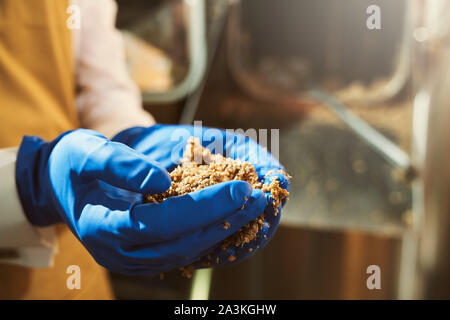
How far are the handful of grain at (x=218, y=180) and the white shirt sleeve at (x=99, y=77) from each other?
0.27 metres

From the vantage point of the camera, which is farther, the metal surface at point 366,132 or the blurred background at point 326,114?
the metal surface at point 366,132

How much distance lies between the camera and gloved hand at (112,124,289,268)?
42cm

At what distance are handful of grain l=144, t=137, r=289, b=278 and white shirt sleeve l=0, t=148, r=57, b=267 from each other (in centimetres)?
20

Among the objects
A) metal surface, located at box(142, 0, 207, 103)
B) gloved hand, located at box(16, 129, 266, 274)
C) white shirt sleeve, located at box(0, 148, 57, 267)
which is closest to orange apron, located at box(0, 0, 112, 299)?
white shirt sleeve, located at box(0, 148, 57, 267)

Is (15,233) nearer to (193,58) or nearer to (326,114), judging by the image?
(193,58)

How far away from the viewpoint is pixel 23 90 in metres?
0.55

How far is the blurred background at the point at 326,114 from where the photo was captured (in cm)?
86

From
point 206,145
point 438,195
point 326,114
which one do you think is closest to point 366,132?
point 326,114

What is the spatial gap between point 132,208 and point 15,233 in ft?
0.74

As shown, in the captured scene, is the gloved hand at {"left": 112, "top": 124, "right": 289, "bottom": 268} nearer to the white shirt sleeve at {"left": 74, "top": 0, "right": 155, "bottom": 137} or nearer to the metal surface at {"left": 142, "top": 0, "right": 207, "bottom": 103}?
the white shirt sleeve at {"left": 74, "top": 0, "right": 155, "bottom": 137}

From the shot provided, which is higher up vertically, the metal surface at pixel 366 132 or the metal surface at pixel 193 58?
the metal surface at pixel 193 58

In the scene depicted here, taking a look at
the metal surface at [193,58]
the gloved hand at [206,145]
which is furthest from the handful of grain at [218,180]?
the metal surface at [193,58]

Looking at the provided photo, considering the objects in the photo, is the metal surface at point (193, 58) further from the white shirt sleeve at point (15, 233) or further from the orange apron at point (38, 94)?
the white shirt sleeve at point (15, 233)
